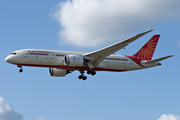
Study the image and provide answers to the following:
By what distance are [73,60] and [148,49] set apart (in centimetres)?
1573

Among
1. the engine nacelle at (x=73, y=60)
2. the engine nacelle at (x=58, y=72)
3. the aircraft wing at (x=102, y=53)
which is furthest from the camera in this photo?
the engine nacelle at (x=58, y=72)

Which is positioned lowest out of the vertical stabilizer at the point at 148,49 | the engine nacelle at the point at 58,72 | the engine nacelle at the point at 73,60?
the engine nacelle at the point at 73,60

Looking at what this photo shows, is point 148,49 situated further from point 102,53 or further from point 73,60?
point 73,60

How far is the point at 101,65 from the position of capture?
50.7 meters

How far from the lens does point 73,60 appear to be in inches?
1855

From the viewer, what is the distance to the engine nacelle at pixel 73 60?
47000 mm

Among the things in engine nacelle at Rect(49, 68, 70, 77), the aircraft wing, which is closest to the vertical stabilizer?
the aircraft wing

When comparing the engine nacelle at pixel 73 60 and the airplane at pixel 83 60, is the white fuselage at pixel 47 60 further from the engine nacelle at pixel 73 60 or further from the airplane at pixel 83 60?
the engine nacelle at pixel 73 60

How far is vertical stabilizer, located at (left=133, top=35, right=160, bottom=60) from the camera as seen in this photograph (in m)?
55.1

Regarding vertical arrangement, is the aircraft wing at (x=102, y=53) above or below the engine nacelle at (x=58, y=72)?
below

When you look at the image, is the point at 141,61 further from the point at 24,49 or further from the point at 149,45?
the point at 24,49

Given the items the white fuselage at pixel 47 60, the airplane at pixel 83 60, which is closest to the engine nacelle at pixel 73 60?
the airplane at pixel 83 60

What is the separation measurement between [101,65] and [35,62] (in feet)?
34.2

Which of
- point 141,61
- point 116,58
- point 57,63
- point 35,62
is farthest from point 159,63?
point 35,62
